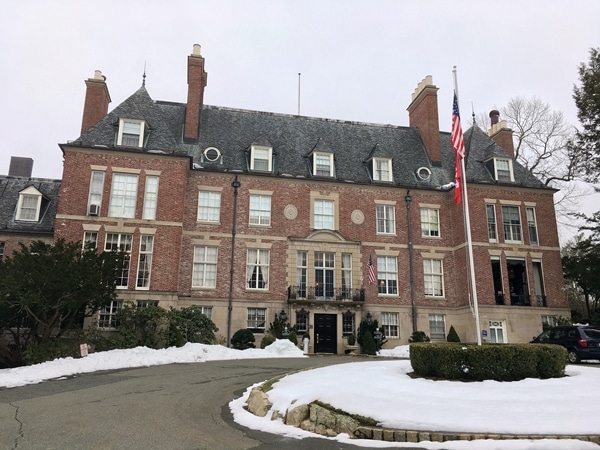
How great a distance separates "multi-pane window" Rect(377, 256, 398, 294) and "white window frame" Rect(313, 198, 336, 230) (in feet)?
11.8

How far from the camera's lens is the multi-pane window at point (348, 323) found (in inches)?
1059

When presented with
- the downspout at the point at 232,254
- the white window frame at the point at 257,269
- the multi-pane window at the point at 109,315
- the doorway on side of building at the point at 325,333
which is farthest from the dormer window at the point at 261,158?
the multi-pane window at the point at 109,315

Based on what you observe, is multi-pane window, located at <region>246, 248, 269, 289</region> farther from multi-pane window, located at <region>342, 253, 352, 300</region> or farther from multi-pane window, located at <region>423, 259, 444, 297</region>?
multi-pane window, located at <region>423, 259, 444, 297</region>

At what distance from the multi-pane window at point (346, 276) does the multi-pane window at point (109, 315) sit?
1204cm

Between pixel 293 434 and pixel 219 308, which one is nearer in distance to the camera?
pixel 293 434

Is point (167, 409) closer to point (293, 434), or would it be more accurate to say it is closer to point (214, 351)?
point (293, 434)

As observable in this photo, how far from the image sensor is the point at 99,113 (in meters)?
30.0

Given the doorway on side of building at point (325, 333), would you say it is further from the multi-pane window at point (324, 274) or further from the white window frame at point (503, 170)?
the white window frame at point (503, 170)

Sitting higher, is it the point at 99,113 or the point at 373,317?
the point at 99,113

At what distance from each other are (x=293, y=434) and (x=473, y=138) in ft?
96.9

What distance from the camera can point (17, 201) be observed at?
28.8 metres

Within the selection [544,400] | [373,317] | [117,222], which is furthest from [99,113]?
[544,400]

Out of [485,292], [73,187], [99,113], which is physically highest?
[99,113]

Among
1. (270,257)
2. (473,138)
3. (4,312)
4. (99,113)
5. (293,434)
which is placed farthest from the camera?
(473,138)
